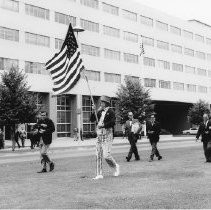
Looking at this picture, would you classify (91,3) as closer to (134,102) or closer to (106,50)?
(106,50)

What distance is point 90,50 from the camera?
57562mm

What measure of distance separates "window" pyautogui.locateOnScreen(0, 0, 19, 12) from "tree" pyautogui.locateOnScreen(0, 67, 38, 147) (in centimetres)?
1452

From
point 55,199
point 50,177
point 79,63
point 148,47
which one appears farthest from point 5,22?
point 55,199

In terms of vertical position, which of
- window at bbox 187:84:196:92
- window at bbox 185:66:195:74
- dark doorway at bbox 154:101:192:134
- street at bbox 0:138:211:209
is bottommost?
street at bbox 0:138:211:209

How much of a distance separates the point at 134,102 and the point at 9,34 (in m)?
15.2

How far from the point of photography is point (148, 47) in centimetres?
6738

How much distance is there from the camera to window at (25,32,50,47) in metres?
50.4

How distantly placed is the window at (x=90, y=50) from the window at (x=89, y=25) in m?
2.18

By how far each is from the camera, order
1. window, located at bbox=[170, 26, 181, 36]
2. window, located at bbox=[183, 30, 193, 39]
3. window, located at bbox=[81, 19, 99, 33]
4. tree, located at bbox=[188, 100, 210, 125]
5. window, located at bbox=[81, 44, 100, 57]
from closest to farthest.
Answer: window, located at bbox=[81, 44, 100, 57] < window, located at bbox=[81, 19, 99, 33] < tree, located at bbox=[188, 100, 210, 125] < window, located at bbox=[170, 26, 181, 36] < window, located at bbox=[183, 30, 193, 39]

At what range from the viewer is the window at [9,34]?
47.7 m

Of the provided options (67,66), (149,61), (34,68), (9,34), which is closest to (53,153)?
(67,66)

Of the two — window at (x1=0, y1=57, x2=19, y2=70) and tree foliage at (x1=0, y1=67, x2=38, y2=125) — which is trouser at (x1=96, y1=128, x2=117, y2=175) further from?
window at (x1=0, y1=57, x2=19, y2=70)

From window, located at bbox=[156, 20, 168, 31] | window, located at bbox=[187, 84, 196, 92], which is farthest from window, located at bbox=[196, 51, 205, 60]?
window, located at bbox=[156, 20, 168, 31]

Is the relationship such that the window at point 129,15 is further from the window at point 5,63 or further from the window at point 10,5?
the window at point 5,63
